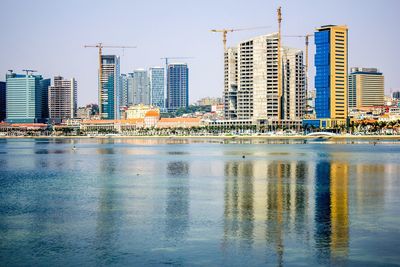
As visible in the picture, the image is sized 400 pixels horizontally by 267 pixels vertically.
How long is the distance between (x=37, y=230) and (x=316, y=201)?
22.3 metres

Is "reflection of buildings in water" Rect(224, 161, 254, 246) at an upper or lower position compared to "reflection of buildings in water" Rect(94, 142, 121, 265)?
upper

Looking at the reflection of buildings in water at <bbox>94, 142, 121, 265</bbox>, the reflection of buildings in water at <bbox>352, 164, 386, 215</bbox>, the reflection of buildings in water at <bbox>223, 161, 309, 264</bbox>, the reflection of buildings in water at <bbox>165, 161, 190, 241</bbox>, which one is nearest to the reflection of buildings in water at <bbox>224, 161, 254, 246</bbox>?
the reflection of buildings in water at <bbox>223, 161, 309, 264</bbox>

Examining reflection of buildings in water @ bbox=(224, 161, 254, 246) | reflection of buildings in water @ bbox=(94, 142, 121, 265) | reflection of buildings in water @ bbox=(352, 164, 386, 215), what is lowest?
reflection of buildings in water @ bbox=(94, 142, 121, 265)

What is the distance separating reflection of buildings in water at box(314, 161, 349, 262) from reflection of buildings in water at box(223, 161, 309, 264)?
4.07 feet

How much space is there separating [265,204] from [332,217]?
6717mm

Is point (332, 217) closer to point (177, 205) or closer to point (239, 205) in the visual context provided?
point (239, 205)

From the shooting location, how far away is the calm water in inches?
1109

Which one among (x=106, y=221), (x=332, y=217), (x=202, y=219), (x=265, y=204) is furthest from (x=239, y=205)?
(x=106, y=221)

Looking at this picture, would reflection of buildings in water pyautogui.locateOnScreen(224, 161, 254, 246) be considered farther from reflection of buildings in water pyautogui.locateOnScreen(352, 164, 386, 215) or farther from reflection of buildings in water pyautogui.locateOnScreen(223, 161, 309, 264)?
reflection of buildings in water pyautogui.locateOnScreen(352, 164, 386, 215)

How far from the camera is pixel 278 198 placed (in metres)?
46.1

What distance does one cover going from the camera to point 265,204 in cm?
4291

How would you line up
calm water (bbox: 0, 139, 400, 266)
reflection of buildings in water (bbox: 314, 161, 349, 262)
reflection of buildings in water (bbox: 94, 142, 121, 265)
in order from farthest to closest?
reflection of buildings in water (bbox: 94, 142, 121, 265), reflection of buildings in water (bbox: 314, 161, 349, 262), calm water (bbox: 0, 139, 400, 266)

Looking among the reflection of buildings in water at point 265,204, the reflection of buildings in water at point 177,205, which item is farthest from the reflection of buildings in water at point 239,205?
the reflection of buildings in water at point 177,205

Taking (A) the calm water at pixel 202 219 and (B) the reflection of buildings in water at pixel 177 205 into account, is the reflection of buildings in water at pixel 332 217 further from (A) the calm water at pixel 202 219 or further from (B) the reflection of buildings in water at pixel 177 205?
(B) the reflection of buildings in water at pixel 177 205
